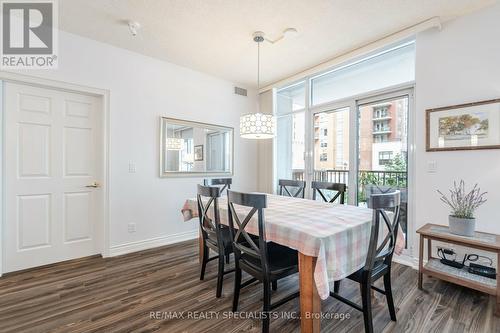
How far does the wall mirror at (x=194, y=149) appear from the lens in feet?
11.6

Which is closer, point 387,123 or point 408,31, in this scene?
point 408,31

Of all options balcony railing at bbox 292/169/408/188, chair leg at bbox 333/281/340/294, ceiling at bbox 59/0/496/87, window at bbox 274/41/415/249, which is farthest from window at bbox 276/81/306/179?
chair leg at bbox 333/281/340/294

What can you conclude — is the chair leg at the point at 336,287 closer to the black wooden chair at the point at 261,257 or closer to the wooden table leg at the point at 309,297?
the black wooden chair at the point at 261,257

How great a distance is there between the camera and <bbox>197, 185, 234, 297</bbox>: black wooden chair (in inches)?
82.0

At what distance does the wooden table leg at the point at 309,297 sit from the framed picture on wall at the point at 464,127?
7.00ft

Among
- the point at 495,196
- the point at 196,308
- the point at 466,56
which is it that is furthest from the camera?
the point at 466,56

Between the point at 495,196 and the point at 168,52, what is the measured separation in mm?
4008

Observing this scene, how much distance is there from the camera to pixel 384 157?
3.10m

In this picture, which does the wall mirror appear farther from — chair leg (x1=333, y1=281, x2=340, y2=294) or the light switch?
the light switch

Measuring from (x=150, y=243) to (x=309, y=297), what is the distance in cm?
262

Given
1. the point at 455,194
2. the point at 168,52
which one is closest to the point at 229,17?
the point at 168,52

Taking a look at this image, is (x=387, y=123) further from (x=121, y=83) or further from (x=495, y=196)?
(x=121, y=83)

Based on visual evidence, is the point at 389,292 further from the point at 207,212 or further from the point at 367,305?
the point at 207,212

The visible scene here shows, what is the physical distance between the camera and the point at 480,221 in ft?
7.57
